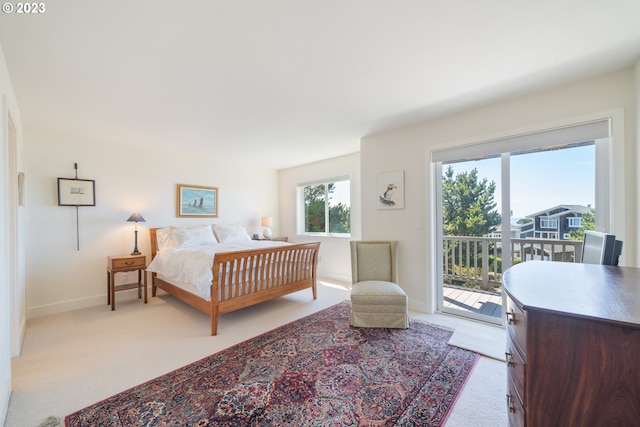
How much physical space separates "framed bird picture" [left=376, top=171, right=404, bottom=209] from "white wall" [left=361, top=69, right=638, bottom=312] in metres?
0.08

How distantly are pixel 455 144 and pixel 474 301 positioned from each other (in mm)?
2079

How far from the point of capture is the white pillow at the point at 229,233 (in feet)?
14.8

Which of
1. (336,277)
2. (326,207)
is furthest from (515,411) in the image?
(326,207)

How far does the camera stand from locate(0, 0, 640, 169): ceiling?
1.46 meters

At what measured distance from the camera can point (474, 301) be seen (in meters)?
3.38

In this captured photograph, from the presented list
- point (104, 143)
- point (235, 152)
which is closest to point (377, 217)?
point (235, 152)

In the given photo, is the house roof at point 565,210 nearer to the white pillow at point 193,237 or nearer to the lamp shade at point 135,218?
the white pillow at point 193,237

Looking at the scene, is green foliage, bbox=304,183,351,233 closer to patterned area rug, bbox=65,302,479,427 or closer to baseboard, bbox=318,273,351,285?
baseboard, bbox=318,273,351,285

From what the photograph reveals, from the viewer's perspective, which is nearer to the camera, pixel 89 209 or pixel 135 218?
pixel 89 209

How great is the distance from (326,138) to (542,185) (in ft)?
8.58

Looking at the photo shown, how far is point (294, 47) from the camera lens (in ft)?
5.79

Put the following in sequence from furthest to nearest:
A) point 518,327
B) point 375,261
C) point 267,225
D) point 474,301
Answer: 1. point 267,225
2. point 474,301
3. point 375,261
4. point 518,327

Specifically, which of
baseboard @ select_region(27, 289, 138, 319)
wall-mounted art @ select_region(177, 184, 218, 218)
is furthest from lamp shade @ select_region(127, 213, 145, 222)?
baseboard @ select_region(27, 289, 138, 319)

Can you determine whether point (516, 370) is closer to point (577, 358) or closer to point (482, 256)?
point (577, 358)
